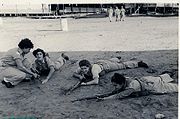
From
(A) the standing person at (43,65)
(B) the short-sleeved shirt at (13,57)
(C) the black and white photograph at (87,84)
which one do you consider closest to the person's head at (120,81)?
(C) the black and white photograph at (87,84)

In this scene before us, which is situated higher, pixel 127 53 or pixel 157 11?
pixel 157 11

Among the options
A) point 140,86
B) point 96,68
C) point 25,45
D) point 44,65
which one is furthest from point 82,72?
point 140,86

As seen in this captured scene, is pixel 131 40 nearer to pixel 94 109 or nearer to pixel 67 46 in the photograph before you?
pixel 67 46

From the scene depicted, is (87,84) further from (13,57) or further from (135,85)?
(13,57)

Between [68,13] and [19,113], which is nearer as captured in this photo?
[19,113]

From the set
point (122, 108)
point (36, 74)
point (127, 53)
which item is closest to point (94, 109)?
point (122, 108)

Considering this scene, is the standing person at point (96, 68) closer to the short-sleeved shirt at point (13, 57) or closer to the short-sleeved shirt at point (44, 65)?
the short-sleeved shirt at point (44, 65)

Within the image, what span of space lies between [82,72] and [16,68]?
81 centimetres

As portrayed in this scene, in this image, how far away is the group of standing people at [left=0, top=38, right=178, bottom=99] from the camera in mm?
2951

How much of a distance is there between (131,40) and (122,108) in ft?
13.5

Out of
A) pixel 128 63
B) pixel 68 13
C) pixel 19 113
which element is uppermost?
pixel 68 13

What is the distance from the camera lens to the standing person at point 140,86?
2893 mm

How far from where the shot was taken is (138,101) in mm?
2842

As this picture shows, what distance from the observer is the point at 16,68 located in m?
3.68
